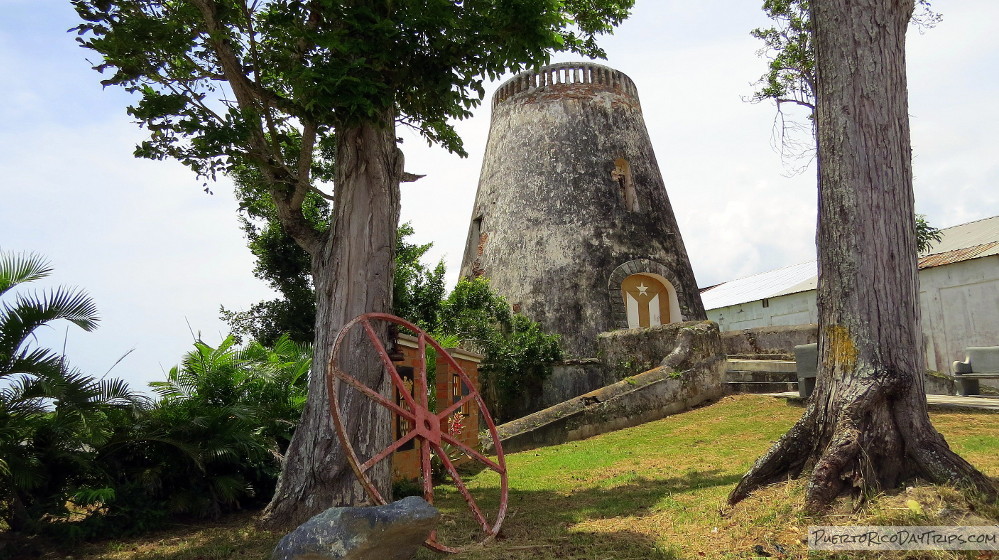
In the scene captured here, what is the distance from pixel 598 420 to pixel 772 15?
7743mm

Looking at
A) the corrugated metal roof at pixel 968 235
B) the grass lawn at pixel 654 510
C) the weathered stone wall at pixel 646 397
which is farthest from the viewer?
the corrugated metal roof at pixel 968 235

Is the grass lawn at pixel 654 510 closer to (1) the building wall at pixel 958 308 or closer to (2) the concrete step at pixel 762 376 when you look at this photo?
(2) the concrete step at pixel 762 376

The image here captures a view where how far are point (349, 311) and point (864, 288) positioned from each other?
14.7 ft

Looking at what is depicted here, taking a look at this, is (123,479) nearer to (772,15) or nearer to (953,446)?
(953,446)

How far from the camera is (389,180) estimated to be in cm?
700

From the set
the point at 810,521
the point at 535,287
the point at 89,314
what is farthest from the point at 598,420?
the point at 89,314

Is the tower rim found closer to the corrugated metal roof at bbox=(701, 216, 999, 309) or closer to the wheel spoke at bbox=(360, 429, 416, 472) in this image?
the corrugated metal roof at bbox=(701, 216, 999, 309)

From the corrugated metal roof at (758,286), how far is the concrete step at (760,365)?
12.2 meters

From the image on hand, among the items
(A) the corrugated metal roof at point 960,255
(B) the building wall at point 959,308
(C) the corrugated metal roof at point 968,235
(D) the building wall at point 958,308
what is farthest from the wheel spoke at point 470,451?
(C) the corrugated metal roof at point 968,235

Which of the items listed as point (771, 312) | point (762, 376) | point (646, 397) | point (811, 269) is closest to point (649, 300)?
point (762, 376)

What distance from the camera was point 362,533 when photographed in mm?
3734

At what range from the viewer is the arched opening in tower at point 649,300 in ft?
56.3

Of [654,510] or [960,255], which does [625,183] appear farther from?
[654,510]

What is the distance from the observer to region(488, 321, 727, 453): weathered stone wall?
1141cm
